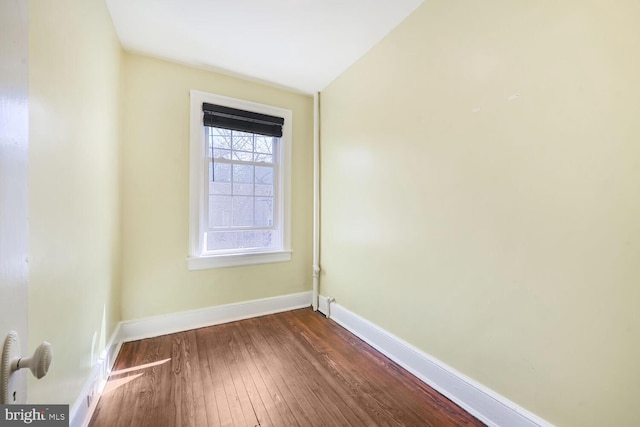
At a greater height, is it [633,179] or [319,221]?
[633,179]

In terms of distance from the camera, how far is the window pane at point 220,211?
267 centimetres

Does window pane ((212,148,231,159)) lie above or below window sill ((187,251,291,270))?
above

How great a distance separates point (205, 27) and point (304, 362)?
274 cm

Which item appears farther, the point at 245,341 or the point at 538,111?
the point at 245,341

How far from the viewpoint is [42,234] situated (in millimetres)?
991

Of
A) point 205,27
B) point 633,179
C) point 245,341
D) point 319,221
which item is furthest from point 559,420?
point 205,27

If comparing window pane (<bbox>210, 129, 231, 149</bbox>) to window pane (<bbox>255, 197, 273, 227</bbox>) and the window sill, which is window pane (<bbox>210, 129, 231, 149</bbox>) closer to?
window pane (<bbox>255, 197, 273, 227</bbox>)

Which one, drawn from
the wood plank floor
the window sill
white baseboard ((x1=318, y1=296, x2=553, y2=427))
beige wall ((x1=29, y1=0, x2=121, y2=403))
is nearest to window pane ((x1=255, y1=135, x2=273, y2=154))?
the window sill

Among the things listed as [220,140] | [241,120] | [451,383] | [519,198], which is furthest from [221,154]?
[451,383]

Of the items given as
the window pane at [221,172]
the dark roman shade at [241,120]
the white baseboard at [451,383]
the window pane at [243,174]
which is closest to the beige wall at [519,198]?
the white baseboard at [451,383]

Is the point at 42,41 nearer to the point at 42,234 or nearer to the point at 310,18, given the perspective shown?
the point at 42,234

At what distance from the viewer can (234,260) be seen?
108 inches

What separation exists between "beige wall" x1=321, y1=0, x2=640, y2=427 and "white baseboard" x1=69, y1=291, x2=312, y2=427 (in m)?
1.27

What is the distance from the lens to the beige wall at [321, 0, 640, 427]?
3.43 feet
